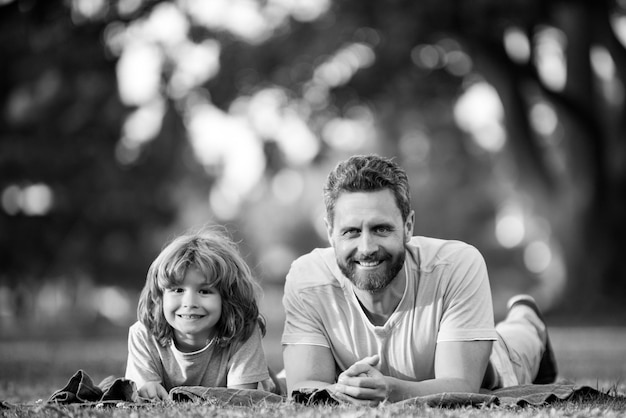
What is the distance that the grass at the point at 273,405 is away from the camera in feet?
13.3

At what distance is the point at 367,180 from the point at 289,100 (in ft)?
53.7

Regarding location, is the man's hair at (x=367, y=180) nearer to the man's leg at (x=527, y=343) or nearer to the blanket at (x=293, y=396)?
the blanket at (x=293, y=396)

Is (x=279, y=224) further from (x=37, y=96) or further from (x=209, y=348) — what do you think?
(x=209, y=348)

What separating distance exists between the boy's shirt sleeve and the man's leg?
2.24 m

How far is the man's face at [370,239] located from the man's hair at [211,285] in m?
0.79

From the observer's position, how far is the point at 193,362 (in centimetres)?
521

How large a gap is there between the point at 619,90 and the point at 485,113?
8286 millimetres

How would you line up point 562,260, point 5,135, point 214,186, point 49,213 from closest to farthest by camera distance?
point 562,260, point 5,135, point 49,213, point 214,186

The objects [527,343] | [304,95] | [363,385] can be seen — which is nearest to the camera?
[363,385]

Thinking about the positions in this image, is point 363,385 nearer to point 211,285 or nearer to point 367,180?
point 367,180

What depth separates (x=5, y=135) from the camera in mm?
22828

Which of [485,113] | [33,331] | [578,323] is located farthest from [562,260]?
[33,331]

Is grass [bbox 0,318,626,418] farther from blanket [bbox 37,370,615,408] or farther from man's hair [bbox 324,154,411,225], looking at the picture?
man's hair [bbox 324,154,411,225]

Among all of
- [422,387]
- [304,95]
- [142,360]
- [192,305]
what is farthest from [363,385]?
[304,95]
